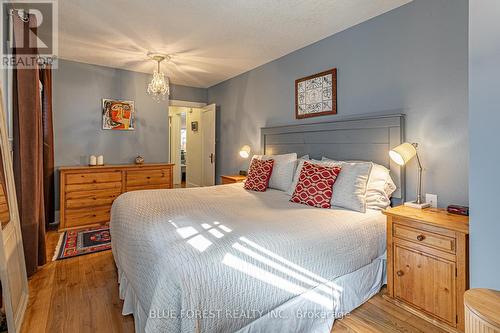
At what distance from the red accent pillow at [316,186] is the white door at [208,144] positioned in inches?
117

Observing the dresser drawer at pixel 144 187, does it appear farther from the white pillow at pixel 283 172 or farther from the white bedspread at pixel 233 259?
the white pillow at pixel 283 172

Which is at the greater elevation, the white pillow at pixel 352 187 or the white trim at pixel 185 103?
the white trim at pixel 185 103

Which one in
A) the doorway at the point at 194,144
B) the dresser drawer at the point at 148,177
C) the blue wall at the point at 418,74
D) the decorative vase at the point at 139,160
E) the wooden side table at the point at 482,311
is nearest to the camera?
the wooden side table at the point at 482,311

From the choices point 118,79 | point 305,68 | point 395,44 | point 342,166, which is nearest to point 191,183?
point 118,79

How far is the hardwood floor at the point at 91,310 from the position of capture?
167 centimetres

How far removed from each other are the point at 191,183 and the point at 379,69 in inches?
201

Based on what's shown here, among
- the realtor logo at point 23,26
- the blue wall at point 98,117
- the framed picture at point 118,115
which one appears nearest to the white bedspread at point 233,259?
the realtor logo at point 23,26

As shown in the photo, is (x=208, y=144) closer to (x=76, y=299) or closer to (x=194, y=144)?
(x=194, y=144)

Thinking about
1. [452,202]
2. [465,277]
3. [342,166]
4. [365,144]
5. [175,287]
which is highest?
[365,144]

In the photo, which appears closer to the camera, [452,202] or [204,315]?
[204,315]

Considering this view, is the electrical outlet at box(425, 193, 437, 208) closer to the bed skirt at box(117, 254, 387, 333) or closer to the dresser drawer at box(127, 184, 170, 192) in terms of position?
Result: the bed skirt at box(117, 254, 387, 333)

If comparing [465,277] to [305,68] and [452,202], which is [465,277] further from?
[305,68]

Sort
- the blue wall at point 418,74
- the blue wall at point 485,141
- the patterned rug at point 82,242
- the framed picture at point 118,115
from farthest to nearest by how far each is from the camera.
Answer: the framed picture at point 118,115
the patterned rug at point 82,242
the blue wall at point 418,74
the blue wall at point 485,141

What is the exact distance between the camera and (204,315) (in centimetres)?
114
